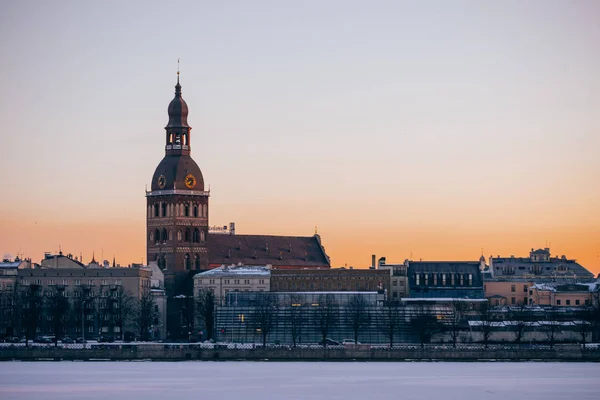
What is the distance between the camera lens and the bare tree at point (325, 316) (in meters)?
174

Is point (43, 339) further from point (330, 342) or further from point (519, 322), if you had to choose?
point (519, 322)

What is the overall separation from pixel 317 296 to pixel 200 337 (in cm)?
1449

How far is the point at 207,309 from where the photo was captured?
613ft

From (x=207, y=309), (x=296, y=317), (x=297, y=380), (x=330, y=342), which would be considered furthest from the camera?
(x=207, y=309)

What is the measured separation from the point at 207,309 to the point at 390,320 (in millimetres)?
19431

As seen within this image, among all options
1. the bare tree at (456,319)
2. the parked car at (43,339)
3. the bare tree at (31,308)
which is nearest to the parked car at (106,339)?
the parked car at (43,339)

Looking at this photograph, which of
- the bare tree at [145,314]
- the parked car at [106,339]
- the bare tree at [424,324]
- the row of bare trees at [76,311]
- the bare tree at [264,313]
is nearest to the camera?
the bare tree at [424,324]

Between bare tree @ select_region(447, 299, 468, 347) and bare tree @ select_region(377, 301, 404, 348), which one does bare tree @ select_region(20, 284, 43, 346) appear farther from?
bare tree @ select_region(447, 299, 468, 347)

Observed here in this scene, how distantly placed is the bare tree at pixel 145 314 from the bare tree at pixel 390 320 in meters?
22.3

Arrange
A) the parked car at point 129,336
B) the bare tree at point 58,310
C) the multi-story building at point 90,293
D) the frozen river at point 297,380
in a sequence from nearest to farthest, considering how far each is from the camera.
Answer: the frozen river at point 297,380
the bare tree at point 58,310
the parked car at point 129,336
the multi-story building at point 90,293

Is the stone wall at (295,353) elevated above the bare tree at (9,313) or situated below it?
below

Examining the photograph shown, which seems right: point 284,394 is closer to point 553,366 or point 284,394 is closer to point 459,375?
point 459,375

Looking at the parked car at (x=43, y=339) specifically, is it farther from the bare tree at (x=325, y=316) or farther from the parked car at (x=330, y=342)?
the bare tree at (x=325, y=316)

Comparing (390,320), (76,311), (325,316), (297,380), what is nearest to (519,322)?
(390,320)
